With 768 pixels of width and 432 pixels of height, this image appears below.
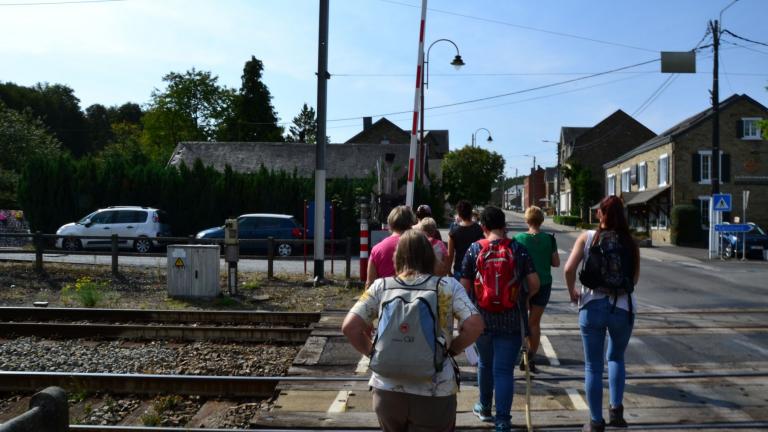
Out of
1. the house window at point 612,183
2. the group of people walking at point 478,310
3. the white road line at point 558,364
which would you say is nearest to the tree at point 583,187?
the house window at point 612,183

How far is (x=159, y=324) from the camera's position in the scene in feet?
35.2

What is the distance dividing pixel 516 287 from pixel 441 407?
1.83 metres

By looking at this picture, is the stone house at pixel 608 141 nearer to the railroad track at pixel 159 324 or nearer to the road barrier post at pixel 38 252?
Result: the road barrier post at pixel 38 252

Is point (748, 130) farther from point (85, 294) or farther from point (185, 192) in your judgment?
point (85, 294)

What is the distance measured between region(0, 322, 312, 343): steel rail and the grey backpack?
6419mm

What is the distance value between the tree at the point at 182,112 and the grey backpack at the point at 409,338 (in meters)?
67.7

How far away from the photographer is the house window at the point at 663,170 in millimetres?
41094

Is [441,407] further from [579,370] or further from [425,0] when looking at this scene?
[425,0]

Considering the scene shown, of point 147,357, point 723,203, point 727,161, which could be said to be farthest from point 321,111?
point 727,161

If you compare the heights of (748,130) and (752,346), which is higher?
(748,130)

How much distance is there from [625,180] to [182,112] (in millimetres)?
41840

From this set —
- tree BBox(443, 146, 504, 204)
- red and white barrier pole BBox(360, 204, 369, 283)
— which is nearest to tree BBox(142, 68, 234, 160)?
tree BBox(443, 146, 504, 204)

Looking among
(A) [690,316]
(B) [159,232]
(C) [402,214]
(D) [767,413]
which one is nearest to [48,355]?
(C) [402,214]

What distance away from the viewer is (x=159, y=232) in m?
25.9
